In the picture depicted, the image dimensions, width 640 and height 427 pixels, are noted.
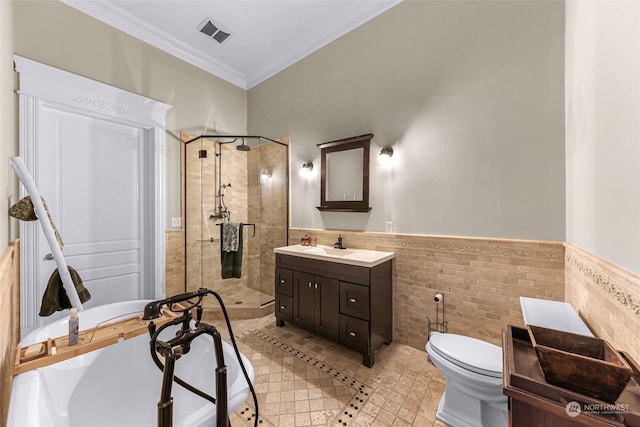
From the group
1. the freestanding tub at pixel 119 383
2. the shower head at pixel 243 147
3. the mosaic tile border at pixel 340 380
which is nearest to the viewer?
the freestanding tub at pixel 119 383

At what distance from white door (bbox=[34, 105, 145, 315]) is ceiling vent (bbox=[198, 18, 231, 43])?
131cm

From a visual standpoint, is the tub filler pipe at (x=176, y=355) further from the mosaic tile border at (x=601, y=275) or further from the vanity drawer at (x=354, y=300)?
the mosaic tile border at (x=601, y=275)

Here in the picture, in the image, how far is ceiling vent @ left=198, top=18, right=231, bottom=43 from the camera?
2.65m

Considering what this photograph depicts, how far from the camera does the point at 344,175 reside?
2.71 metres

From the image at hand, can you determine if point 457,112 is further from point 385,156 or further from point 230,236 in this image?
point 230,236

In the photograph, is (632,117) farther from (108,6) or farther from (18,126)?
(108,6)

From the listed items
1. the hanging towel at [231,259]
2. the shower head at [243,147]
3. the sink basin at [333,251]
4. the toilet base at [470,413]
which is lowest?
the toilet base at [470,413]

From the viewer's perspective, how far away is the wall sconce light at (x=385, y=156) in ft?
7.72

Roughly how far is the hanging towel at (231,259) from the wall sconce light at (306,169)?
1.02 m

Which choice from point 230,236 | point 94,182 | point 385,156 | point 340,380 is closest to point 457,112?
point 385,156

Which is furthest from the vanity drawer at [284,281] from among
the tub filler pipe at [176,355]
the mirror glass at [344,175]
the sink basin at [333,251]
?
the tub filler pipe at [176,355]

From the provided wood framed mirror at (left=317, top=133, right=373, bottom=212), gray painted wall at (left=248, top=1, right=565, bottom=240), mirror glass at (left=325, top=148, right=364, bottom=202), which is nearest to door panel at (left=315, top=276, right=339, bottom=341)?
gray painted wall at (left=248, top=1, right=565, bottom=240)

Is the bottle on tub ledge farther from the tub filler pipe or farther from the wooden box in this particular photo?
the wooden box

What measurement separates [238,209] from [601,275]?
10.1 feet
